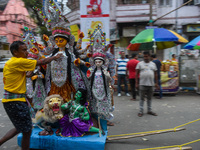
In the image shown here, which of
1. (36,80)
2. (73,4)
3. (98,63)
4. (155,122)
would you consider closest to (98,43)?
(98,63)

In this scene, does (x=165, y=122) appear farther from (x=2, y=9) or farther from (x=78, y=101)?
→ (x=2, y=9)

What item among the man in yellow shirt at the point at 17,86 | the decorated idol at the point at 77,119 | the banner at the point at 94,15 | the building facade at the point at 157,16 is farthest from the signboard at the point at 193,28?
the man in yellow shirt at the point at 17,86

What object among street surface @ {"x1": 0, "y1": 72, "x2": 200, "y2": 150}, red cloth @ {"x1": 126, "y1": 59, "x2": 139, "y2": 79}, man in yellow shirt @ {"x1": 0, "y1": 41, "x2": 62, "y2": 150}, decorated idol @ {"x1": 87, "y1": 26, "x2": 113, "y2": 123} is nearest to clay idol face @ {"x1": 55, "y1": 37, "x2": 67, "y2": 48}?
decorated idol @ {"x1": 87, "y1": 26, "x2": 113, "y2": 123}

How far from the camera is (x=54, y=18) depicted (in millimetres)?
3199

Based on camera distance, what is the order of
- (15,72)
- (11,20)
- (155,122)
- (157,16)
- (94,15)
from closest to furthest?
(15,72), (155,122), (94,15), (157,16), (11,20)

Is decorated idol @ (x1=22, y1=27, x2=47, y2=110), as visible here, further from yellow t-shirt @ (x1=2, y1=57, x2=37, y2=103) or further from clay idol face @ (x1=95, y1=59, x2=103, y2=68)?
clay idol face @ (x1=95, y1=59, x2=103, y2=68)

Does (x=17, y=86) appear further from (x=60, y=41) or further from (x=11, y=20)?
(x=11, y=20)

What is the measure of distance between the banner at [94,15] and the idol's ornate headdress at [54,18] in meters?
1.32

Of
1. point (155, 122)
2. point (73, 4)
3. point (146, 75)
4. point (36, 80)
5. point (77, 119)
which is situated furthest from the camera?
point (73, 4)

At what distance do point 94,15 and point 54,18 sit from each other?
1.64 metres

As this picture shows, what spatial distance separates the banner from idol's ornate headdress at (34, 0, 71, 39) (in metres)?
1.32

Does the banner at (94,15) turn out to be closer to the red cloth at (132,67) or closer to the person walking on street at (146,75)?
the person walking on street at (146,75)

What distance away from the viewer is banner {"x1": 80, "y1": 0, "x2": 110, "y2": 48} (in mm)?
4523

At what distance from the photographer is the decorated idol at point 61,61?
126 inches
